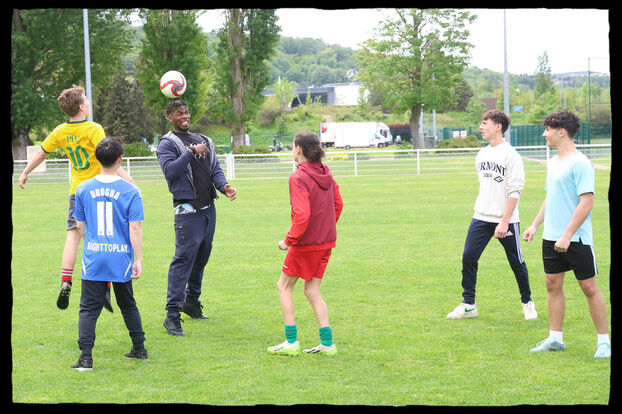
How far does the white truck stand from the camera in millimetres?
71062

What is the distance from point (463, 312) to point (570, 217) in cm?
184

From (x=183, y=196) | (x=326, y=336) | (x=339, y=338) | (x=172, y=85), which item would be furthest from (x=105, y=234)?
(x=172, y=85)

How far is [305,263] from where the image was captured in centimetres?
545

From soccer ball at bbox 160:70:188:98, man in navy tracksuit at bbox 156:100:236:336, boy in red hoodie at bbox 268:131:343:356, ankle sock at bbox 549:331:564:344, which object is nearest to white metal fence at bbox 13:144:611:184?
soccer ball at bbox 160:70:188:98

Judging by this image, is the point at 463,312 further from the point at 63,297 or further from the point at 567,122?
the point at 63,297

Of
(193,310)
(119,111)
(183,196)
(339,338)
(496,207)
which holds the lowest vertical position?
(339,338)

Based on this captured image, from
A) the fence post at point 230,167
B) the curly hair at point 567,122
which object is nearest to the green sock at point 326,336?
the curly hair at point 567,122

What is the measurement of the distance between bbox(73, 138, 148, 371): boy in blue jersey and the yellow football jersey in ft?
3.86

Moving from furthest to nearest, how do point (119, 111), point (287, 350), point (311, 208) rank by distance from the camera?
point (119, 111), point (287, 350), point (311, 208)

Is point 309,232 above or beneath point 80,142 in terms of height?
beneath

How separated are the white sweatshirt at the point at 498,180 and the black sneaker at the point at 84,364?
3.81 m
